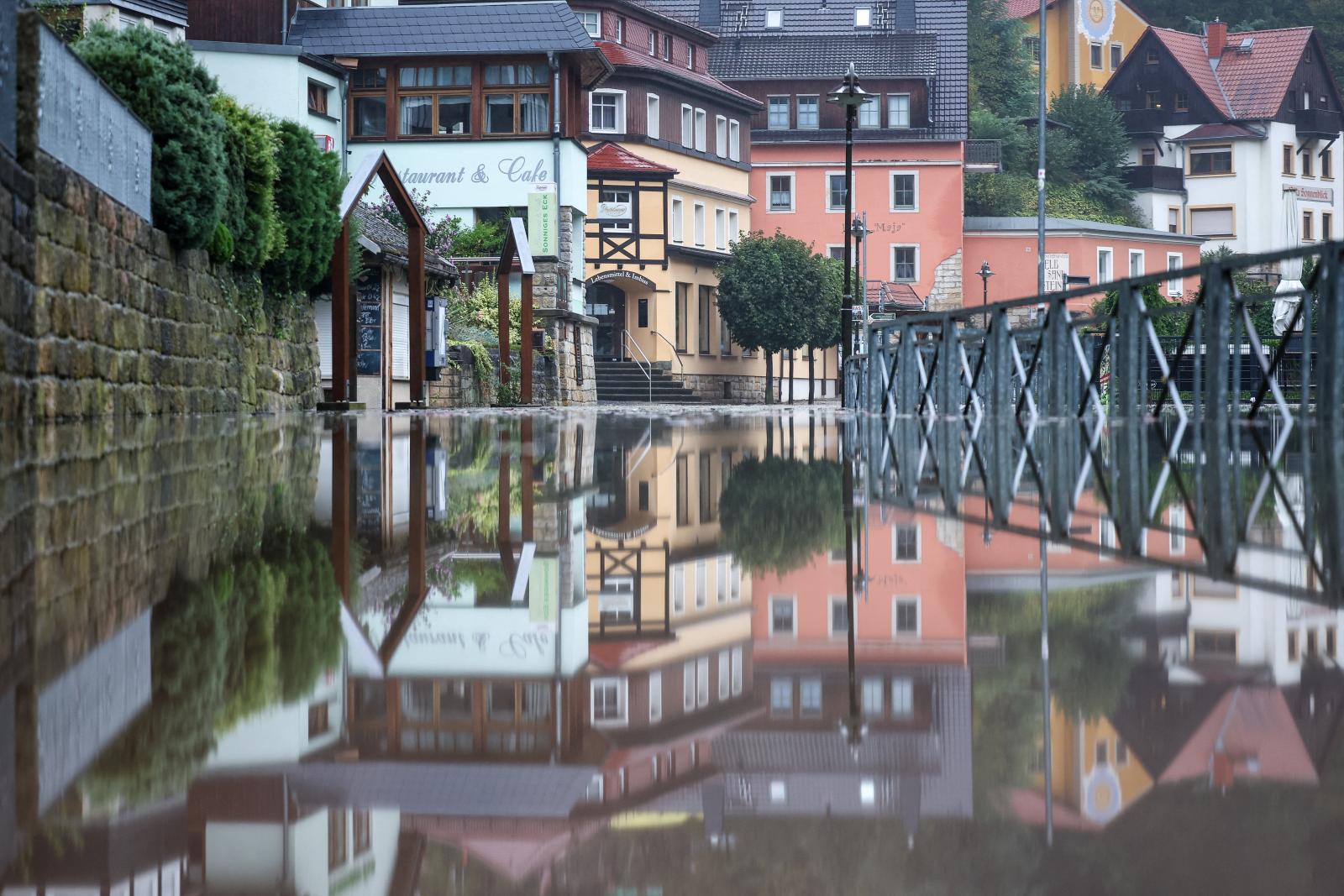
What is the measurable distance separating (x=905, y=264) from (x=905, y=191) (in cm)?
294

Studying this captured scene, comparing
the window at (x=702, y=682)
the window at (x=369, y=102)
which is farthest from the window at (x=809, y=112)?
the window at (x=702, y=682)

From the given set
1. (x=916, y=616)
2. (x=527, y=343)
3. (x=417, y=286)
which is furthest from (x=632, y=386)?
(x=916, y=616)

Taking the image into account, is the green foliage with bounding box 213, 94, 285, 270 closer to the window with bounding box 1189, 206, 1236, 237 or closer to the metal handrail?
the metal handrail

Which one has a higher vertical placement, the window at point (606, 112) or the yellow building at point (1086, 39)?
the yellow building at point (1086, 39)

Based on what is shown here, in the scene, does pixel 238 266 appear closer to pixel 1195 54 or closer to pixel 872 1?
pixel 872 1

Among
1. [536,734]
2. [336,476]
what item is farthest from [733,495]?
[536,734]

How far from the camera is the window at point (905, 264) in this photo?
74.1 m

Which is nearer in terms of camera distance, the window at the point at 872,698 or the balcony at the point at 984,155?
the window at the point at 872,698

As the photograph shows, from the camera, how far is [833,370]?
74.4 m

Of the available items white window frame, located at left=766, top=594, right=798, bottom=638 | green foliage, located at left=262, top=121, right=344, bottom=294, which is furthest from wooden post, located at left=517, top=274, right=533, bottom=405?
white window frame, located at left=766, top=594, right=798, bottom=638

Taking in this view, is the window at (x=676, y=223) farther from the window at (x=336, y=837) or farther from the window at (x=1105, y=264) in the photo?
the window at (x=336, y=837)

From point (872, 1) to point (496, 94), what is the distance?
111 ft

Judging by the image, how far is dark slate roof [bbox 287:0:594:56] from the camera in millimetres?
43219

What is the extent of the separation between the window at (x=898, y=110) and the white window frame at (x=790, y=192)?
4692 millimetres
